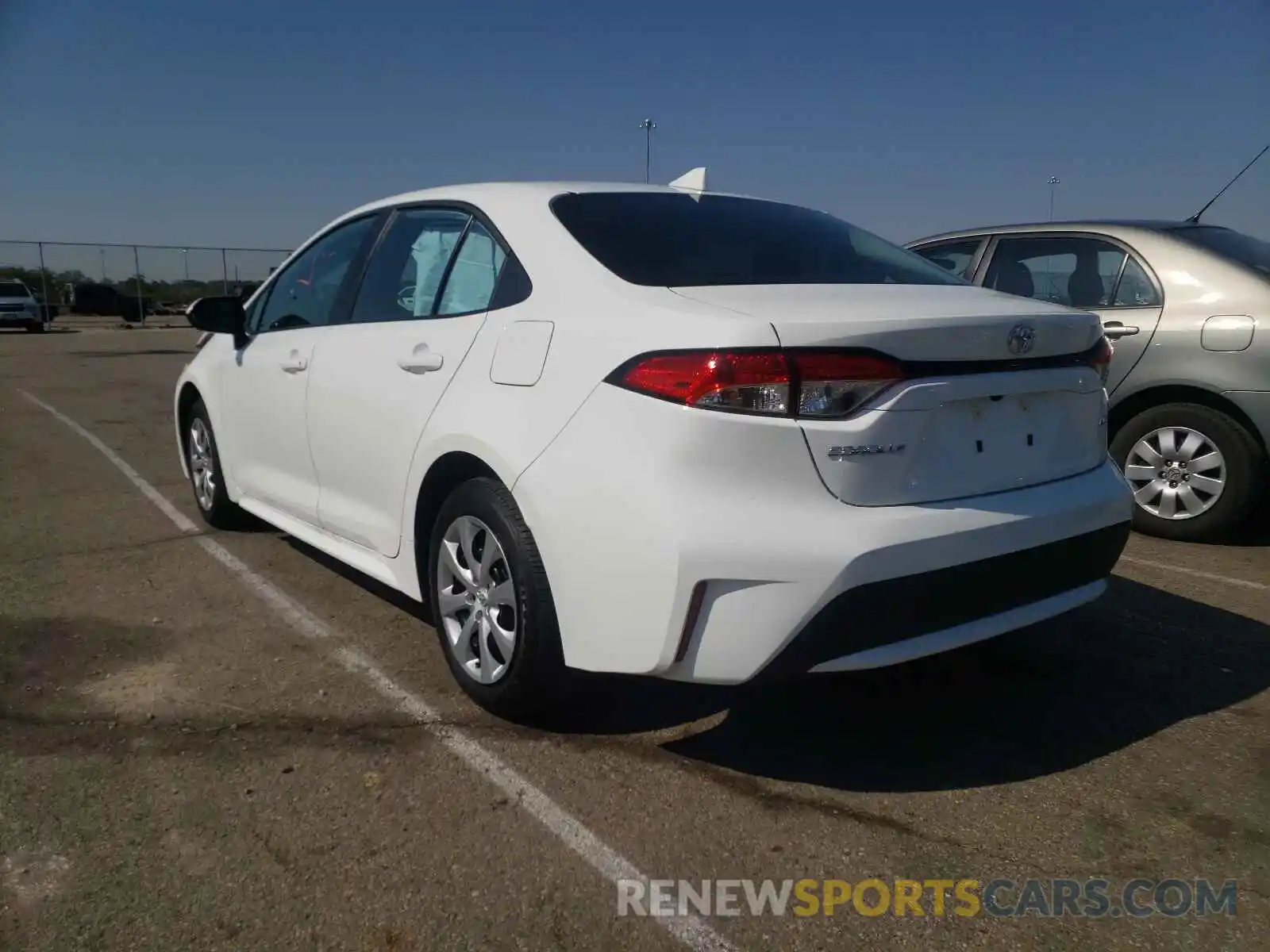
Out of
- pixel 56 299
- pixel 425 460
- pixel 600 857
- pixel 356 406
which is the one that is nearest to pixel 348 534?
pixel 356 406

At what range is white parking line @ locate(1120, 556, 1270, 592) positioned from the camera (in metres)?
4.55

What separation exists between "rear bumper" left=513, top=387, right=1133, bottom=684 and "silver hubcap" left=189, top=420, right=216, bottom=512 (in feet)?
10.8

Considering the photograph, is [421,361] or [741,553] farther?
[421,361]

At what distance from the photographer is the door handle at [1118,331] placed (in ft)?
17.6

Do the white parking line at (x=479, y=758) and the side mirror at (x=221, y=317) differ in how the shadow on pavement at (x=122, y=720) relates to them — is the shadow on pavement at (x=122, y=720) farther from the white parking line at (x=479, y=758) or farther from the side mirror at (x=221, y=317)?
the side mirror at (x=221, y=317)

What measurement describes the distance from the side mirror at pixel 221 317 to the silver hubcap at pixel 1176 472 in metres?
4.45

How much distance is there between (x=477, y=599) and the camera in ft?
10.2

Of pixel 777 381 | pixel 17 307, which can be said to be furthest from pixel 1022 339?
pixel 17 307

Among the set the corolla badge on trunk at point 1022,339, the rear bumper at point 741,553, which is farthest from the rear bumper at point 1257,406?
the rear bumper at point 741,553

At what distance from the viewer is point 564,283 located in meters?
2.93

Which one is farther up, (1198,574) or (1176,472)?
(1176,472)

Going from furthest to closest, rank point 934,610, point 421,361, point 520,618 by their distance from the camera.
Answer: point 421,361, point 520,618, point 934,610

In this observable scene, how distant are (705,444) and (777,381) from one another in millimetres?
230

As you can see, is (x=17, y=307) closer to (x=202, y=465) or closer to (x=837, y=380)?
(x=202, y=465)
